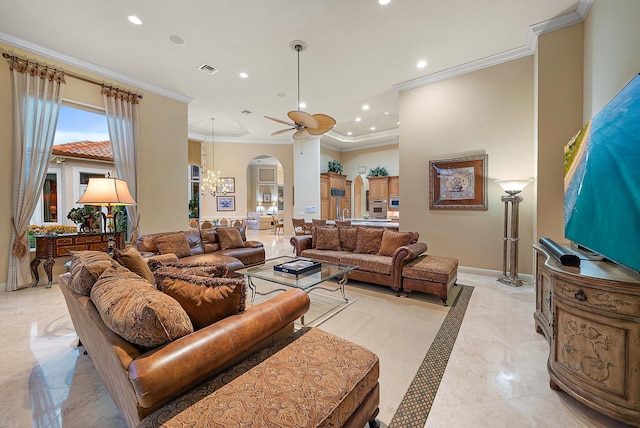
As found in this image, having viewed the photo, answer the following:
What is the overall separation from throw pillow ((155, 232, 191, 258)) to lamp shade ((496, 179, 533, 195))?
16.4ft

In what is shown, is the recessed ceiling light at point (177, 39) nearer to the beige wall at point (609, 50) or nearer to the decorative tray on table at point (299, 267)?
the decorative tray on table at point (299, 267)

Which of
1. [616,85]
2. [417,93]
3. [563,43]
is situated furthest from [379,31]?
[616,85]

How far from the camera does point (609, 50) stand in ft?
8.32

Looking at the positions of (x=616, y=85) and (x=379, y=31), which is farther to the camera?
(x=379, y=31)

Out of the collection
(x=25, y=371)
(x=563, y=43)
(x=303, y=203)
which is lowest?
(x=25, y=371)

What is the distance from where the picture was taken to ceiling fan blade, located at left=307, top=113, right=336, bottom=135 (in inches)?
154

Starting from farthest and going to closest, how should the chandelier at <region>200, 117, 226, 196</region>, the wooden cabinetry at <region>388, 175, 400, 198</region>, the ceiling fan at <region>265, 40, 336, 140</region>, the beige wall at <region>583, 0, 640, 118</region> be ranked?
the wooden cabinetry at <region>388, 175, 400, 198</region> → the chandelier at <region>200, 117, 226, 196</region> → the ceiling fan at <region>265, 40, 336, 140</region> → the beige wall at <region>583, 0, 640, 118</region>

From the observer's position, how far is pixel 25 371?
199 cm

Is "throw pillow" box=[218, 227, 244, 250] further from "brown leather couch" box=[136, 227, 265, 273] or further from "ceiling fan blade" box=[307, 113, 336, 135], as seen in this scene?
"ceiling fan blade" box=[307, 113, 336, 135]

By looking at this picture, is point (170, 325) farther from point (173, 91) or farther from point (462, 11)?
point (173, 91)

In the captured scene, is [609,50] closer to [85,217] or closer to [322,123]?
[322,123]

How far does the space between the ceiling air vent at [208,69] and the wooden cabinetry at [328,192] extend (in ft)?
16.8

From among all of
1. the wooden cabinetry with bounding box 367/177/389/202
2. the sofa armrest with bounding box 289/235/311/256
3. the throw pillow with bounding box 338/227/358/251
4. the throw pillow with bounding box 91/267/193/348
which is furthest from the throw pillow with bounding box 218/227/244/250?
the wooden cabinetry with bounding box 367/177/389/202

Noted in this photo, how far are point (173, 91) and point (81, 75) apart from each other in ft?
4.76
